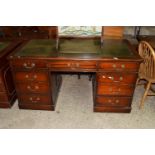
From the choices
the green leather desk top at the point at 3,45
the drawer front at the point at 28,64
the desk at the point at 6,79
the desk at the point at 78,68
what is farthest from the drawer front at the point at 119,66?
the green leather desk top at the point at 3,45

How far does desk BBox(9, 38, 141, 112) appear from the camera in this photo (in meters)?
1.68

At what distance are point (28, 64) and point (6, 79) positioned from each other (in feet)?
1.53

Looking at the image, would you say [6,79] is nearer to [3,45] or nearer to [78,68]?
[3,45]

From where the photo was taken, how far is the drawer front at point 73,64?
1.69m

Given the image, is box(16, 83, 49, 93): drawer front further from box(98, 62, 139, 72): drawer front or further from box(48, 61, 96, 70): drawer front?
box(98, 62, 139, 72): drawer front

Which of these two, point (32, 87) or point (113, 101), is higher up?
point (32, 87)

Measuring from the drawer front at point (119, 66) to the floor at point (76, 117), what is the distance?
63 centimetres

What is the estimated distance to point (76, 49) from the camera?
186 cm

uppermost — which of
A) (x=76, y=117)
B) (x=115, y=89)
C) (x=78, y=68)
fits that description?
(x=78, y=68)

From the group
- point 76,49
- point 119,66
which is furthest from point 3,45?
point 119,66

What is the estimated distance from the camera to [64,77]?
287cm
